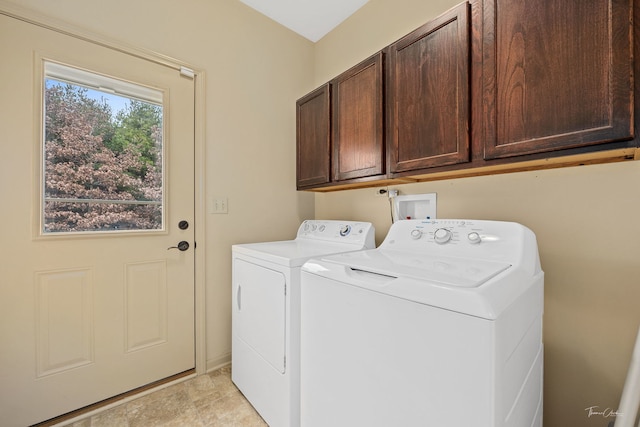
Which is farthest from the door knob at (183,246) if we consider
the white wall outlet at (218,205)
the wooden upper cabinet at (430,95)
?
the wooden upper cabinet at (430,95)

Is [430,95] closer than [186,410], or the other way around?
Answer: [430,95]

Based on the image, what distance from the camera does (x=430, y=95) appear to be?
→ 1312 millimetres

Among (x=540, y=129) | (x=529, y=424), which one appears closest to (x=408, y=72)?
(x=540, y=129)

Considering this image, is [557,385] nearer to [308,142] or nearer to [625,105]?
[625,105]

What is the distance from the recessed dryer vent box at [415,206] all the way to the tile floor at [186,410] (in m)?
1.47

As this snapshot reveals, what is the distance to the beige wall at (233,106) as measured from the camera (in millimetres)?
1701

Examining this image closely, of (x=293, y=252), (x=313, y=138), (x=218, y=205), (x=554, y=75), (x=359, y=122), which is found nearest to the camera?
(x=554, y=75)

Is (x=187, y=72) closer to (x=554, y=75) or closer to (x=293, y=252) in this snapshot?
(x=293, y=252)

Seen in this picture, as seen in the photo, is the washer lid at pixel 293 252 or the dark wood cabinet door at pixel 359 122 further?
the dark wood cabinet door at pixel 359 122

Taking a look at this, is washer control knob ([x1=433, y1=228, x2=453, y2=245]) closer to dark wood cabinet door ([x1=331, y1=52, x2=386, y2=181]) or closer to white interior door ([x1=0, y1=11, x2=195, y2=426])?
dark wood cabinet door ([x1=331, y1=52, x2=386, y2=181])

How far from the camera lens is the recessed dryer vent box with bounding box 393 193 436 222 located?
5.44 ft

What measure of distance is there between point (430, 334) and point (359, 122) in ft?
4.21

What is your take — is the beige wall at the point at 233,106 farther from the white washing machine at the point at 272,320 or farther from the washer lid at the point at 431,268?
the washer lid at the point at 431,268

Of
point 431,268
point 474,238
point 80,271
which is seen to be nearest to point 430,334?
point 431,268
